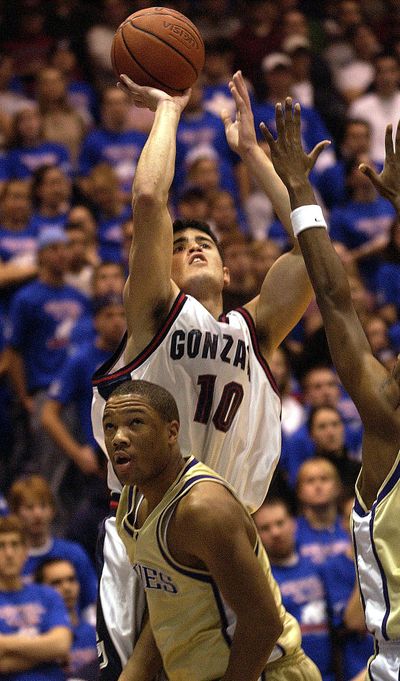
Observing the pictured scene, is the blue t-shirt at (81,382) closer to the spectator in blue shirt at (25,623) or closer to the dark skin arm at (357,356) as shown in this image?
the spectator in blue shirt at (25,623)

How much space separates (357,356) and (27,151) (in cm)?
684

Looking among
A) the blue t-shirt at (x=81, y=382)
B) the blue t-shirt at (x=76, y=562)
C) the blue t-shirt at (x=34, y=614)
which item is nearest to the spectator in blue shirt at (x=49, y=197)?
the blue t-shirt at (x=81, y=382)

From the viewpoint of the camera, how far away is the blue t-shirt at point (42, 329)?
8.48 metres

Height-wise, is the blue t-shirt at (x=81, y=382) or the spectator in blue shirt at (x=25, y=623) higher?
the blue t-shirt at (x=81, y=382)

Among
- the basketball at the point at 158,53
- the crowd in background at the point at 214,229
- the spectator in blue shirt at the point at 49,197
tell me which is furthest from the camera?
the spectator in blue shirt at the point at 49,197

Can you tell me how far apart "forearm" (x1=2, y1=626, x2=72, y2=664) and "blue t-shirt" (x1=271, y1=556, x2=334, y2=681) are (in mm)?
1148

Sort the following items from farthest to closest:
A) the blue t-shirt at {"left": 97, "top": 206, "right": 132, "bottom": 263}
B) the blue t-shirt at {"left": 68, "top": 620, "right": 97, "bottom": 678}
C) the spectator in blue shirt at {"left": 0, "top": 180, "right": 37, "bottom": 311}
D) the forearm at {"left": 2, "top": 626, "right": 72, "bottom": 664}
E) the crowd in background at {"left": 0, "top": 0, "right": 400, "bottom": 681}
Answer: the blue t-shirt at {"left": 97, "top": 206, "right": 132, "bottom": 263}, the spectator in blue shirt at {"left": 0, "top": 180, "right": 37, "bottom": 311}, the crowd in background at {"left": 0, "top": 0, "right": 400, "bottom": 681}, the blue t-shirt at {"left": 68, "top": 620, "right": 97, "bottom": 678}, the forearm at {"left": 2, "top": 626, "right": 72, "bottom": 664}

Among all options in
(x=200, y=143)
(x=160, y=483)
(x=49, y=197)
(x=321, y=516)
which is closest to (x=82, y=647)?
(x=321, y=516)

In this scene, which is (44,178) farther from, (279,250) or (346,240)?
(346,240)

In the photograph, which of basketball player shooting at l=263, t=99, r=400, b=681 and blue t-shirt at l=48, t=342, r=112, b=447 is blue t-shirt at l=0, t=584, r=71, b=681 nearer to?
blue t-shirt at l=48, t=342, r=112, b=447

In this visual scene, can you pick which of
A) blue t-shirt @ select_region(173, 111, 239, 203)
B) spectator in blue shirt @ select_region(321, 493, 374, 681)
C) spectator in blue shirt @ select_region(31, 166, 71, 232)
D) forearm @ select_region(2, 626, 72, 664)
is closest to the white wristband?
spectator in blue shirt @ select_region(321, 493, 374, 681)

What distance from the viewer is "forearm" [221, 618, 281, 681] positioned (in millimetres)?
3768

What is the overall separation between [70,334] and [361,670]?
300 cm

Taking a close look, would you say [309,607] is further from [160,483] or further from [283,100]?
[283,100]
